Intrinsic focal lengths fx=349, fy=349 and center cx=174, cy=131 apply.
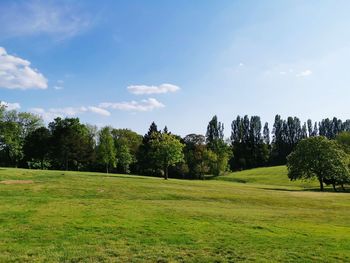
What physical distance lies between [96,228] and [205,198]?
2091 cm

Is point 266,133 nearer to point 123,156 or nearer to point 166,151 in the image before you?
point 123,156

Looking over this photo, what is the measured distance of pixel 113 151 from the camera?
105 metres

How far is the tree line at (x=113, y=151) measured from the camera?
97.2 m

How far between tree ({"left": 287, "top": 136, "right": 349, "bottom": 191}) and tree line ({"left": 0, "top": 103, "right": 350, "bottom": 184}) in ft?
81.7

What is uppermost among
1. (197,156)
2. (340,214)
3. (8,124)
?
(8,124)

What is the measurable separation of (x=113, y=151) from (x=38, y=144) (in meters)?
21.7

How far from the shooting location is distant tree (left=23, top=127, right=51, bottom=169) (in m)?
101

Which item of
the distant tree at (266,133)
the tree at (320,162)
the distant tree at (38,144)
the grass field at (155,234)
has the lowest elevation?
the grass field at (155,234)

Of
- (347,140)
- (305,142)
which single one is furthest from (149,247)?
(347,140)

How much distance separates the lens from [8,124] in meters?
99.1

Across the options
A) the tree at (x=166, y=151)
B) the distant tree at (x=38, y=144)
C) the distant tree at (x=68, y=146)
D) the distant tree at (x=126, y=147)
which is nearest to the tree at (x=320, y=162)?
the tree at (x=166, y=151)

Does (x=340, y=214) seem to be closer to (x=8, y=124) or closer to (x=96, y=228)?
(x=96, y=228)

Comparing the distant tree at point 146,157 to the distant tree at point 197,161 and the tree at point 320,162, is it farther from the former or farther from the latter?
the tree at point 320,162

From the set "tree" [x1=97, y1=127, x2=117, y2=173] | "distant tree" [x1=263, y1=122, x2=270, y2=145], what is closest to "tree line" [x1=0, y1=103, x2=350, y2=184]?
"tree" [x1=97, y1=127, x2=117, y2=173]
